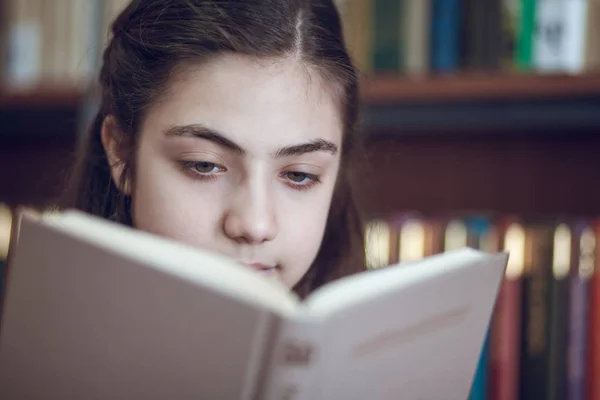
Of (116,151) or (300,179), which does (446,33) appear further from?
(116,151)

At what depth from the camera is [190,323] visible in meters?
0.42

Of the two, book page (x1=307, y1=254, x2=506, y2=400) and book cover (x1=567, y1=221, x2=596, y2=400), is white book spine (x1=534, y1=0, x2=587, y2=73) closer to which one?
book cover (x1=567, y1=221, x2=596, y2=400)

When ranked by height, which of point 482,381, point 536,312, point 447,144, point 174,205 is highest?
point 174,205

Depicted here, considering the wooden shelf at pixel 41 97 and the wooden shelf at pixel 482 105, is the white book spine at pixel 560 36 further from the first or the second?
the wooden shelf at pixel 41 97

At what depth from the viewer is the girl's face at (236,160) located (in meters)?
0.64

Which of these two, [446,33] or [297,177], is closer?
[297,177]

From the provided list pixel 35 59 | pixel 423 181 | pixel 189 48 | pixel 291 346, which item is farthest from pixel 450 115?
pixel 291 346

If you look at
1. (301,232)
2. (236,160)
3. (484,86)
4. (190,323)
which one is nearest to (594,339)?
(484,86)

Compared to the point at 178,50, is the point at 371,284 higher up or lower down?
lower down

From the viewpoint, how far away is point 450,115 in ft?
3.82

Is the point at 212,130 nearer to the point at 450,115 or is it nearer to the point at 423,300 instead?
the point at 423,300

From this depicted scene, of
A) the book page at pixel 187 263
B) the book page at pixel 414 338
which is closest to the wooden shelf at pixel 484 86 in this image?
the book page at pixel 414 338

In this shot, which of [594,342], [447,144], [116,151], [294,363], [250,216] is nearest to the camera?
[294,363]

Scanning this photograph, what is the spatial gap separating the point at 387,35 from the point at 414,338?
63cm
